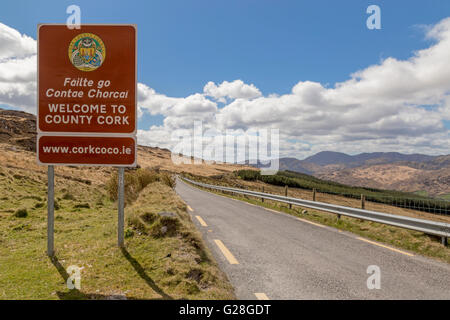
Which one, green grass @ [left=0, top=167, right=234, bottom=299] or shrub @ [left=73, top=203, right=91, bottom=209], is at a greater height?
green grass @ [left=0, top=167, right=234, bottom=299]

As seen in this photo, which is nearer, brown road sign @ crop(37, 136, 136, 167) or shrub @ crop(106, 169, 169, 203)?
brown road sign @ crop(37, 136, 136, 167)

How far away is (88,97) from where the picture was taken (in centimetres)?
560

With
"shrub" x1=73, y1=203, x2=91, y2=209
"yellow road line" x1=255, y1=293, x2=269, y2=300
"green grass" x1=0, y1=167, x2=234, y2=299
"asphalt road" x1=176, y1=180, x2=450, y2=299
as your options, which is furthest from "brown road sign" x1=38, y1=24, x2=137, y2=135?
"shrub" x1=73, y1=203, x2=91, y2=209

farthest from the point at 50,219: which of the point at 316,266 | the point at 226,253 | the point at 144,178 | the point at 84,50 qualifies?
the point at 144,178

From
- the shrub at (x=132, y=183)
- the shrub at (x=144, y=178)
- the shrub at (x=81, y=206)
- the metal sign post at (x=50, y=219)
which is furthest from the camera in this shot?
the shrub at (x=144, y=178)

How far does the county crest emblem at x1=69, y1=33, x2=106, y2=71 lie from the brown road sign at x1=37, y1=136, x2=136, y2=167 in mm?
1443

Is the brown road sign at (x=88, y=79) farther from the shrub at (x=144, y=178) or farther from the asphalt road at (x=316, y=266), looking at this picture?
the shrub at (x=144, y=178)

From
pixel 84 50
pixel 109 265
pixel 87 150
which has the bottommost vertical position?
pixel 109 265

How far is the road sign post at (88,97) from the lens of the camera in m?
5.52

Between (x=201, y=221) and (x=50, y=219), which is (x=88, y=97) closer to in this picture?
(x=50, y=219)

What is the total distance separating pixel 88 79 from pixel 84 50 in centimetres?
59

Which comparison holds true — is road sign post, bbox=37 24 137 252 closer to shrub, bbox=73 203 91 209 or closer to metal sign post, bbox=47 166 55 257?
metal sign post, bbox=47 166 55 257

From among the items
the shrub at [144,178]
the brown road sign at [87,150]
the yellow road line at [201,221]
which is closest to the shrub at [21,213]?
the brown road sign at [87,150]

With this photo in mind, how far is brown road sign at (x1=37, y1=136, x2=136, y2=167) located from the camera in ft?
18.2
